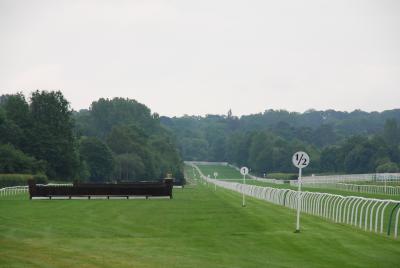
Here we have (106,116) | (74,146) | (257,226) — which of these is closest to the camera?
(257,226)

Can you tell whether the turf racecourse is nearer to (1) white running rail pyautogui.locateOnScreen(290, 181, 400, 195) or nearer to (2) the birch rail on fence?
(2) the birch rail on fence

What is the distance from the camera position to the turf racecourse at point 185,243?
16.2 metres

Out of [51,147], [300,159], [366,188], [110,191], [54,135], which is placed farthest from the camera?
[54,135]

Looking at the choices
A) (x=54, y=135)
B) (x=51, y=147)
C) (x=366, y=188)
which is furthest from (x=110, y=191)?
(x=54, y=135)

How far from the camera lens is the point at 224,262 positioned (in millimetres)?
16109

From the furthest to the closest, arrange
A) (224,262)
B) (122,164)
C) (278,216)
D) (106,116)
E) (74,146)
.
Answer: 1. (106,116)
2. (122,164)
3. (74,146)
4. (278,216)
5. (224,262)

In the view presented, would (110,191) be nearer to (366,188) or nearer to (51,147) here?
(366,188)

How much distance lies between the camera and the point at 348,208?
28.1 meters

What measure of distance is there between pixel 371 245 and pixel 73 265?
848cm

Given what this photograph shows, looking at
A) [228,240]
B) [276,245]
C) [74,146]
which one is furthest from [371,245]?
[74,146]

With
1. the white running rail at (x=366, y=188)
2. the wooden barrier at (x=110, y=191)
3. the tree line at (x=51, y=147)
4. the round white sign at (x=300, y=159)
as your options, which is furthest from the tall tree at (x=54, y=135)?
the round white sign at (x=300, y=159)

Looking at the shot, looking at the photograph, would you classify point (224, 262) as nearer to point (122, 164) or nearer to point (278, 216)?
point (278, 216)

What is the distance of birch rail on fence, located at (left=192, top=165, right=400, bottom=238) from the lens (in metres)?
24.9

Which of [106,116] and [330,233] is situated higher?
[106,116]
